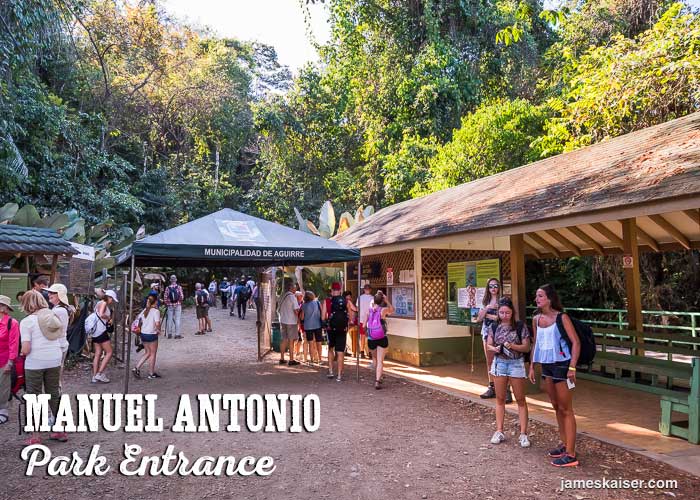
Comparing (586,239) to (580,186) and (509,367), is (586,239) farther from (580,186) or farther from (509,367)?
(509,367)

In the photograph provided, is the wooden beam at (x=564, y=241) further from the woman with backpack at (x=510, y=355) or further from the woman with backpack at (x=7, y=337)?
the woman with backpack at (x=7, y=337)

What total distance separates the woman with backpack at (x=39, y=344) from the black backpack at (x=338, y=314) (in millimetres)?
4603

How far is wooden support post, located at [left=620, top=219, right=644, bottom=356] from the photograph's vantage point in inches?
359

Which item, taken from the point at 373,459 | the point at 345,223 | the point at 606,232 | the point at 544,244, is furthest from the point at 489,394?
the point at 345,223

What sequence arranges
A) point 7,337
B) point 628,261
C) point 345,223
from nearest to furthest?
point 7,337 < point 628,261 < point 345,223

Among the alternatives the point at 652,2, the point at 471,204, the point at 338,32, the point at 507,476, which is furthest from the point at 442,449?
the point at 338,32

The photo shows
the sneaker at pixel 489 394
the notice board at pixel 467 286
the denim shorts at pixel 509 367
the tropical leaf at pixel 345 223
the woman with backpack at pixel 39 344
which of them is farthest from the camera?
the tropical leaf at pixel 345 223

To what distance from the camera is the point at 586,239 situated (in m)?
11.4

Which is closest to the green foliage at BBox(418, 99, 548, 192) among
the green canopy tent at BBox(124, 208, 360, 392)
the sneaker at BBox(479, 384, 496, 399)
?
the green canopy tent at BBox(124, 208, 360, 392)

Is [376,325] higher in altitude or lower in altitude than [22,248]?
lower

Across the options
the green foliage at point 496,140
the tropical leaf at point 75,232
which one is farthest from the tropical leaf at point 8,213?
the green foliage at point 496,140

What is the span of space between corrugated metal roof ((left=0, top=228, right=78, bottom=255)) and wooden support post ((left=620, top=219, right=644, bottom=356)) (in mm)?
9277

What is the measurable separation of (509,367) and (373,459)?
5.71 feet

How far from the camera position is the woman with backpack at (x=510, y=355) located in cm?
577
